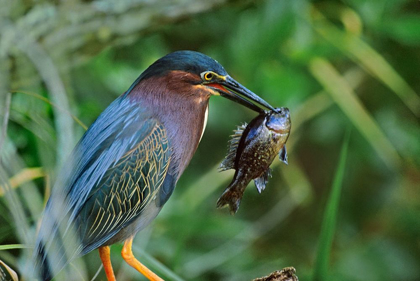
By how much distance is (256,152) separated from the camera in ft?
3.70

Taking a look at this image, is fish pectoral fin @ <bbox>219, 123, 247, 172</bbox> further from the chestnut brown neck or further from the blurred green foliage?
the blurred green foliage

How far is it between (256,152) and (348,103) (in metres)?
1.14

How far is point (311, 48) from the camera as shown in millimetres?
2240

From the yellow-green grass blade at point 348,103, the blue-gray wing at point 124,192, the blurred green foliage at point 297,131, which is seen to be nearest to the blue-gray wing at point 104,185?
the blue-gray wing at point 124,192

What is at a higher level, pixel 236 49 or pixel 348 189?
pixel 236 49

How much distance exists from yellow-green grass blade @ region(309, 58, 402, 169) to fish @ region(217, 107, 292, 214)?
1085 mm

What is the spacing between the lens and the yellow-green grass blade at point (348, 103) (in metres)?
2.21

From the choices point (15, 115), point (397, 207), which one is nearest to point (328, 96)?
point (397, 207)

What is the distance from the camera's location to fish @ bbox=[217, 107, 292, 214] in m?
1.11

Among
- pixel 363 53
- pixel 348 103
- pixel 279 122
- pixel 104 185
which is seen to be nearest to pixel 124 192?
pixel 104 185

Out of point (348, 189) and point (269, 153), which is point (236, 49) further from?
point (269, 153)

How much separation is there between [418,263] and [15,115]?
5.59 ft

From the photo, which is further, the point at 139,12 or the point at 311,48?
the point at 311,48

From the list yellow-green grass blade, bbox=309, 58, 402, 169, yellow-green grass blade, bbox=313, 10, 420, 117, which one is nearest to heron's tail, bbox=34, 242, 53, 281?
yellow-green grass blade, bbox=309, 58, 402, 169
